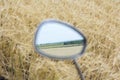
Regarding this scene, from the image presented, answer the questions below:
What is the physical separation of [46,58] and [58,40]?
1.62 ft

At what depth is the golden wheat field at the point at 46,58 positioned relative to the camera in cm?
177

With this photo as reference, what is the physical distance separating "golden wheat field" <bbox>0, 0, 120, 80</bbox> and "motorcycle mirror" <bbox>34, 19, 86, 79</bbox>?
420mm

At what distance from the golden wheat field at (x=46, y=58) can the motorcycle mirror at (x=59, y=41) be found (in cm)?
42

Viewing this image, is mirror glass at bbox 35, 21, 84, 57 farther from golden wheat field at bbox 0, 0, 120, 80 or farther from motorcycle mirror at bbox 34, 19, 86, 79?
golden wheat field at bbox 0, 0, 120, 80

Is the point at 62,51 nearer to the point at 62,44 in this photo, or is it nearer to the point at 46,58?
the point at 62,44

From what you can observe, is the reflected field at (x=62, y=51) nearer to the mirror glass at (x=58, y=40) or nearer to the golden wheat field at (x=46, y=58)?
the mirror glass at (x=58, y=40)

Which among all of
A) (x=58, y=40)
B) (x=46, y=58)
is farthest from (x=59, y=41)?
(x=46, y=58)

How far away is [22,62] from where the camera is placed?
6.06 feet

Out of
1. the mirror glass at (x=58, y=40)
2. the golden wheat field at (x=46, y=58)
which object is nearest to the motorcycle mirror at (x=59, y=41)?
the mirror glass at (x=58, y=40)

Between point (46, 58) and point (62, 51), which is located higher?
point (62, 51)

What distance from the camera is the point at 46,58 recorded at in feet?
5.85

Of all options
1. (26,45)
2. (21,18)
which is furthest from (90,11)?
(26,45)

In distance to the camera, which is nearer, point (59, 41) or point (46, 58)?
point (59, 41)

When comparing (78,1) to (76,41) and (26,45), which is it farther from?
(76,41)
